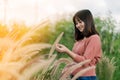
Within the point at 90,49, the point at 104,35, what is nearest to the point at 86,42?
the point at 90,49

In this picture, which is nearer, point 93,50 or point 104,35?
point 93,50

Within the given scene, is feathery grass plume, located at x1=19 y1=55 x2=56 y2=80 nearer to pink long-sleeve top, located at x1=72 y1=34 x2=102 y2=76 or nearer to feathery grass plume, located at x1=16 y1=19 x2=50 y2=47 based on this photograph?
feathery grass plume, located at x1=16 y1=19 x2=50 y2=47

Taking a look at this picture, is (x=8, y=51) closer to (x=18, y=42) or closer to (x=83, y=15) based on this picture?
(x=18, y=42)

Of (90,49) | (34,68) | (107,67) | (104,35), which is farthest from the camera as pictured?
(104,35)

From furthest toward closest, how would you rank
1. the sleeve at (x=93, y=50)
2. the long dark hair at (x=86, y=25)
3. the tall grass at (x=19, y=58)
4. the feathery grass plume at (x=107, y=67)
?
the feathery grass plume at (x=107, y=67)
the long dark hair at (x=86, y=25)
the sleeve at (x=93, y=50)
the tall grass at (x=19, y=58)

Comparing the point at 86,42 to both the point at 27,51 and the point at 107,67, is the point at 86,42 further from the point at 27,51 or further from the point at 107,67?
the point at 107,67

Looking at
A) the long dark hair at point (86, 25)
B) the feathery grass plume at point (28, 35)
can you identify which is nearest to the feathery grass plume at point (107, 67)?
the long dark hair at point (86, 25)

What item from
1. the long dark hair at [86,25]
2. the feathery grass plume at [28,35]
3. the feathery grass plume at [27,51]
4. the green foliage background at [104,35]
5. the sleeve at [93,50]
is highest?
the feathery grass plume at [28,35]

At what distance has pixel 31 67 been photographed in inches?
50.8

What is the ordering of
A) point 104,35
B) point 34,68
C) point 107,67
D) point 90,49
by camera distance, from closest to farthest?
point 34,68 < point 90,49 < point 107,67 < point 104,35

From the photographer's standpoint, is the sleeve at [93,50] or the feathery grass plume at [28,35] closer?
the feathery grass plume at [28,35]

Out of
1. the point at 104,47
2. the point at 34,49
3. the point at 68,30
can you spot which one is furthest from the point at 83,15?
the point at 68,30

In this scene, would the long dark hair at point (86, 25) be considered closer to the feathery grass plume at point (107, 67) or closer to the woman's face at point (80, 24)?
the woman's face at point (80, 24)

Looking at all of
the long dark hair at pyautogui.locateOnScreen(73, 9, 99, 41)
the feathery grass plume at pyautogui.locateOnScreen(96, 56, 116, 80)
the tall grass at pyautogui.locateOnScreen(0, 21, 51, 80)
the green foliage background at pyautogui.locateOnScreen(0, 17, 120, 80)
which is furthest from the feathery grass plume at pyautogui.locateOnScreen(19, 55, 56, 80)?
the green foliage background at pyautogui.locateOnScreen(0, 17, 120, 80)
